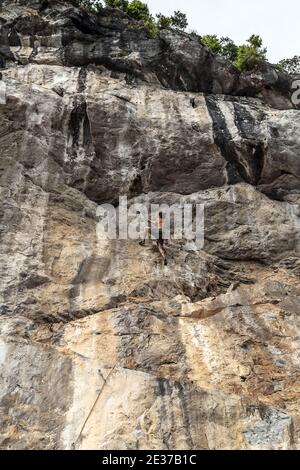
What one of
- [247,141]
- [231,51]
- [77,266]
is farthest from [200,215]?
[231,51]

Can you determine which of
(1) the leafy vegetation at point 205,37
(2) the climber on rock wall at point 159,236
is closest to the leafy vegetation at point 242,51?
(1) the leafy vegetation at point 205,37

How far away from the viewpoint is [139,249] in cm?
1473

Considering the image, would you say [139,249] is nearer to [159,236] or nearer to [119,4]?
[159,236]

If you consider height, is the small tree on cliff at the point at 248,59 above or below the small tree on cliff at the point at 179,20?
below

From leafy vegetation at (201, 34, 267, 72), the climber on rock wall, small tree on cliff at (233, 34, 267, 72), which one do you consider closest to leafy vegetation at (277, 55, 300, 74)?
leafy vegetation at (201, 34, 267, 72)

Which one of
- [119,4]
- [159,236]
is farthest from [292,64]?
[159,236]

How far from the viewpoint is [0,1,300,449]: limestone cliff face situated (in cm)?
984

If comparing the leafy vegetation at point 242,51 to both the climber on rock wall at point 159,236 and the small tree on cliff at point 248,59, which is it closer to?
the small tree on cliff at point 248,59

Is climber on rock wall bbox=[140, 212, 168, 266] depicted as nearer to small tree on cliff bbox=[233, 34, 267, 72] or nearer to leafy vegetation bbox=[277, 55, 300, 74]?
small tree on cliff bbox=[233, 34, 267, 72]

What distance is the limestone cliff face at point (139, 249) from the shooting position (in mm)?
9836

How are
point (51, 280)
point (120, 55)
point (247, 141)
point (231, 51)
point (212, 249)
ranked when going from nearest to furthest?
point (51, 280) → point (212, 249) → point (247, 141) → point (120, 55) → point (231, 51)

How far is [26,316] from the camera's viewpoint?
38.9 feet
